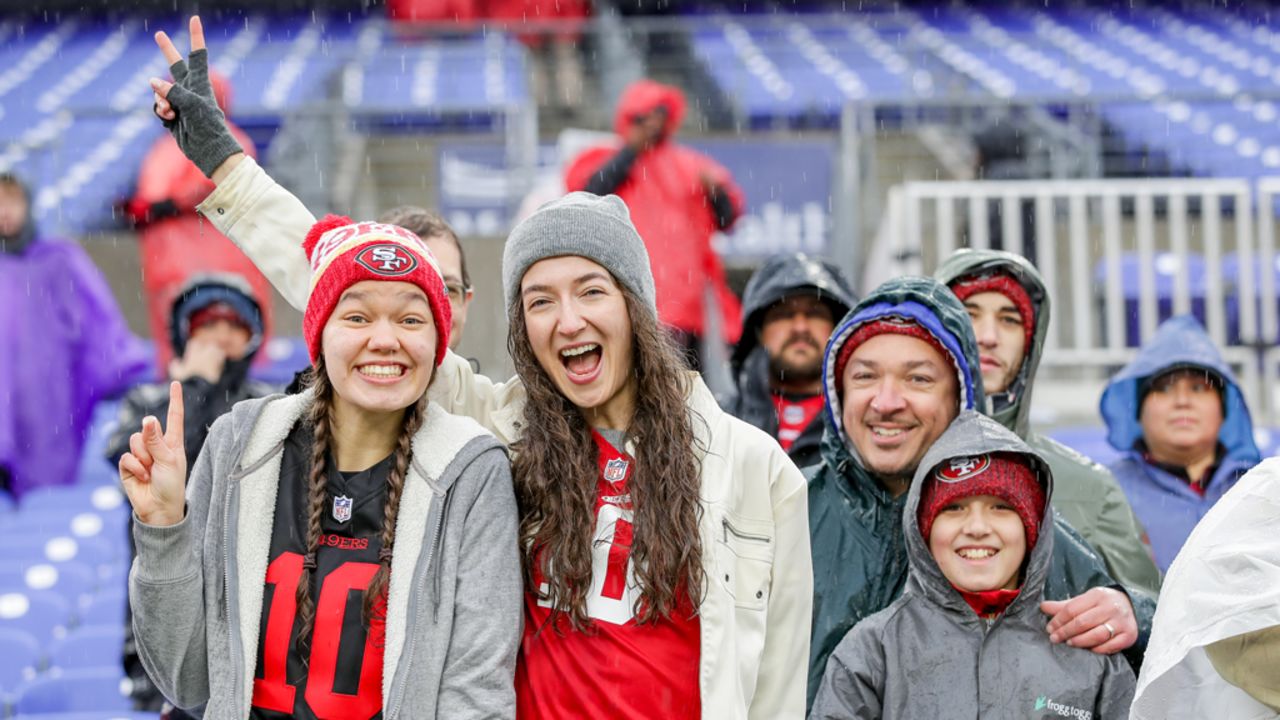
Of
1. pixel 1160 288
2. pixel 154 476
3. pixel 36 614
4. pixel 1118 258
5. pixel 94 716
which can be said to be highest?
pixel 1118 258

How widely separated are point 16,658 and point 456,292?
1.91 meters

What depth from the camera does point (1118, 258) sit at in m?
7.22

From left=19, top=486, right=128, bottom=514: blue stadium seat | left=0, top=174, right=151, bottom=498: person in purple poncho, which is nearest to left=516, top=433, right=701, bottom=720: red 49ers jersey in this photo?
left=19, top=486, right=128, bottom=514: blue stadium seat

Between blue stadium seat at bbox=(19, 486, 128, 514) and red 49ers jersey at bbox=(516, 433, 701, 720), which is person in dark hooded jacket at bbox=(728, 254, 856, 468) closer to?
→ red 49ers jersey at bbox=(516, 433, 701, 720)

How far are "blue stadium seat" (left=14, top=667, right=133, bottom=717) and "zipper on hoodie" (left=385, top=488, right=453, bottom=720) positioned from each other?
6.41 ft

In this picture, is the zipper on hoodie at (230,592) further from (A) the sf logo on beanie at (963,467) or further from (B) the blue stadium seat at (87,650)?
(B) the blue stadium seat at (87,650)

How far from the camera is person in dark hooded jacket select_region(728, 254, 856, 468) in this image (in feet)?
12.4

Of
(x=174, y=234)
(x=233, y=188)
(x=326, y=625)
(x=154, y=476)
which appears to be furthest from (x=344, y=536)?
(x=174, y=234)

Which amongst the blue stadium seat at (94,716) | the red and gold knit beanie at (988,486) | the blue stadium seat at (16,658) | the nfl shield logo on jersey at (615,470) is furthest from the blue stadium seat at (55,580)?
the red and gold knit beanie at (988,486)

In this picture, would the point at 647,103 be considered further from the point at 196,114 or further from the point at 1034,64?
the point at 1034,64

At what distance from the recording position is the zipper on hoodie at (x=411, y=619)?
7.36 ft

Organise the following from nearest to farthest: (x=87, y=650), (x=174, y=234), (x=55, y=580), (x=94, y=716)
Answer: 1. (x=94, y=716)
2. (x=87, y=650)
3. (x=55, y=580)
4. (x=174, y=234)

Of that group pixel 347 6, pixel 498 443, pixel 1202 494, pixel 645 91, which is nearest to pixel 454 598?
pixel 498 443

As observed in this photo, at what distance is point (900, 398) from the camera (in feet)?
9.50
